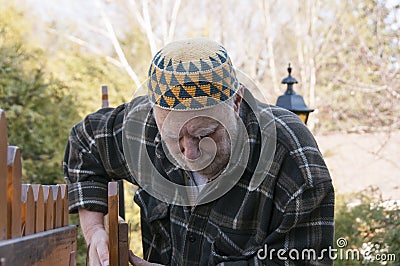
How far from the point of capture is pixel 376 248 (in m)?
5.00

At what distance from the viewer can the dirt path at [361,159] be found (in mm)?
9836

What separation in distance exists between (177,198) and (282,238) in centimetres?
44

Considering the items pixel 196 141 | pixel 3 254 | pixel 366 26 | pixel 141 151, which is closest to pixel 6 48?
pixel 141 151

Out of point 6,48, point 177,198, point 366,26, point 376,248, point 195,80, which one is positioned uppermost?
point 366,26

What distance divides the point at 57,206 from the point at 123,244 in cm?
24

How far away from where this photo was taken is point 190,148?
1.91 meters

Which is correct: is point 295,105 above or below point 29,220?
above

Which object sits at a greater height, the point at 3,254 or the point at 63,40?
the point at 63,40

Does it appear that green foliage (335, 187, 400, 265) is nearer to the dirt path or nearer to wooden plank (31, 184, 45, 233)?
the dirt path

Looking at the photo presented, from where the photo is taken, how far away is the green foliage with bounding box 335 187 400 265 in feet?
15.7

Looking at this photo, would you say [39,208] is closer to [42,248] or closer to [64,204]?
[42,248]

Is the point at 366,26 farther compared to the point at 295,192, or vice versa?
the point at 366,26

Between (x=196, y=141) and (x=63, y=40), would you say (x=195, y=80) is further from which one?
(x=63, y=40)

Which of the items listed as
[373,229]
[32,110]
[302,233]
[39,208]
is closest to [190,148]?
[302,233]
